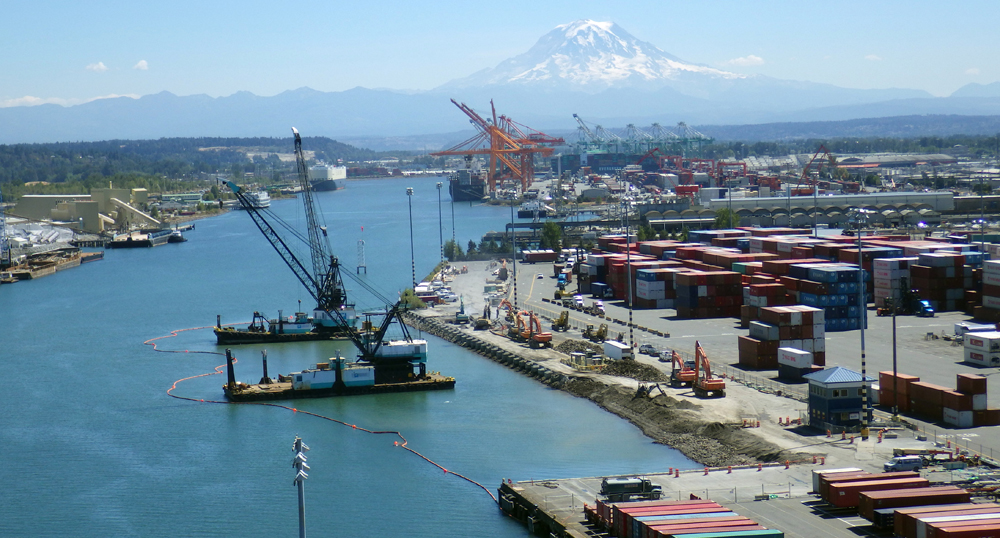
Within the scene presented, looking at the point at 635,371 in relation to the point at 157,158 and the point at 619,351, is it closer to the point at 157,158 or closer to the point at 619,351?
the point at 619,351

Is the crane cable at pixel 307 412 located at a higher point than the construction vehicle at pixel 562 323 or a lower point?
lower

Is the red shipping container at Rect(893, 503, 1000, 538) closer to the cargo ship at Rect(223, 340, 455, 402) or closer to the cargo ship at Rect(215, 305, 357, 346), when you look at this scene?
the cargo ship at Rect(223, 340, 455, 402)

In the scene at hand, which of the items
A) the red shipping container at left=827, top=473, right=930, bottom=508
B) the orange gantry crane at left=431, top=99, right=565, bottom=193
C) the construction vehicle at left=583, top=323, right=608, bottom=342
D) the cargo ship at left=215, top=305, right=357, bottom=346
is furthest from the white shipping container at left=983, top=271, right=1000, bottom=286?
the orange gantry crane at left=431, top=99, right=565, bottom=193

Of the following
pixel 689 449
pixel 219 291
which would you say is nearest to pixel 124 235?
pixel 219 291

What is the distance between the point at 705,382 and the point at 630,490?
10.9 feet

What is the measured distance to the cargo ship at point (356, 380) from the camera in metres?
11.3

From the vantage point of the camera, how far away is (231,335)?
48.7 ft

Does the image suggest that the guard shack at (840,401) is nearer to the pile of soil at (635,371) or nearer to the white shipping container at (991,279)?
the pile of soil at (635,371)

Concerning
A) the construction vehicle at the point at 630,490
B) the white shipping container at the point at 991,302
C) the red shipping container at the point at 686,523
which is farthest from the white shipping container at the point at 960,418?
the white shipping container at the point at 991,302

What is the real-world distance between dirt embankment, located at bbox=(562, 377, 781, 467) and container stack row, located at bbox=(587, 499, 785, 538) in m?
1.66

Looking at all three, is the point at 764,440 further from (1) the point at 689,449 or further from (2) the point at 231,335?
(2) the point at 231,335

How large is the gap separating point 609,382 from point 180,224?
1270 inches

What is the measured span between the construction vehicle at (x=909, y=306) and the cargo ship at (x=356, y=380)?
652 centimetres

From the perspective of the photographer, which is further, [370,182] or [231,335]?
[370,182]
